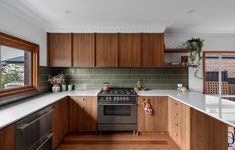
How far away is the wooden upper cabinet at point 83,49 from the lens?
352 cm

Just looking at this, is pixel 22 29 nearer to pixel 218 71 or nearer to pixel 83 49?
pixel 83 49

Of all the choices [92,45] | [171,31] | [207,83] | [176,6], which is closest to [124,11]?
[176,6]

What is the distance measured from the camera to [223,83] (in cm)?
399

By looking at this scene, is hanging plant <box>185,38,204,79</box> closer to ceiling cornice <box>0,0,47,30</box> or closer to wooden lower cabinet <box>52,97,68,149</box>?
wooden lower cabinet <box>52,97,68,149</box>

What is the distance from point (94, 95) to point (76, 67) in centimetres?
95

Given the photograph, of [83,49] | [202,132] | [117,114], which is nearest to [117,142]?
[117,114]

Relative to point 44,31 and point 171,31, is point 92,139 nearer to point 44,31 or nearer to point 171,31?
point 44,31

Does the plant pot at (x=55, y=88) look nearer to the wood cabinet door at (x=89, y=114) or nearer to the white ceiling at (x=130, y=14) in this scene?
the wood cabinet door at (x=89, y=114)

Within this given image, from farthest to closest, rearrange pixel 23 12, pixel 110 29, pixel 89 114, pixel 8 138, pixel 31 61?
pixel 110 29 → pixel 89 114 → pixel 31 61 → pixel 23 12 → pixel 8 138

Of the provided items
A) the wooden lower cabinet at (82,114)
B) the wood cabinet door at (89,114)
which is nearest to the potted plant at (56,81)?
the wooden lower cabinet at (82,114)

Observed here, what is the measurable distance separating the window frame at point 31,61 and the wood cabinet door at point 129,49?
1.69 m

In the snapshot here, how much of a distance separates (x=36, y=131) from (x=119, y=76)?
7.49ft

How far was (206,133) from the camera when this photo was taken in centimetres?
223

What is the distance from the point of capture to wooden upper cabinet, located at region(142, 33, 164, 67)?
→ 3.51 meters
